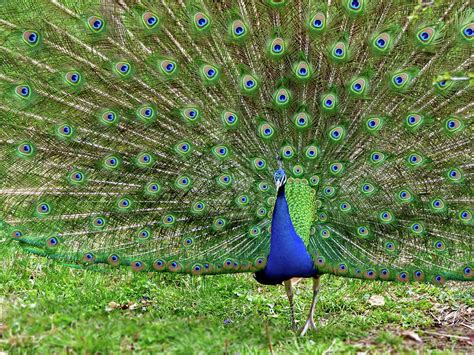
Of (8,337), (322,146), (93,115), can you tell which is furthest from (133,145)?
(8,337)

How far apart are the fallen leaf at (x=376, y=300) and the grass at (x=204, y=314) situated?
0.16ft

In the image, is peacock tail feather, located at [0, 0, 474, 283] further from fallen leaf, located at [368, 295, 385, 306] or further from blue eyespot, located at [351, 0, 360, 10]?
fallen leaf, located at [368, 295, 385, 306]

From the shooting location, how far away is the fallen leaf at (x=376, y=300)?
5980 mm

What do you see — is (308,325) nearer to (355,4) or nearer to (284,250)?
(284,250)

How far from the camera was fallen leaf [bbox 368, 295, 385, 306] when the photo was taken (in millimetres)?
5980

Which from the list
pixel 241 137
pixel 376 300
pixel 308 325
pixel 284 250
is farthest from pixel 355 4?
pixel 376 300

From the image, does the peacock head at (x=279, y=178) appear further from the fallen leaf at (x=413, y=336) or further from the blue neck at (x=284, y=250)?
the fallen leaf at (x=413, y=336)

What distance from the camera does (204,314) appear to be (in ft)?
17.5

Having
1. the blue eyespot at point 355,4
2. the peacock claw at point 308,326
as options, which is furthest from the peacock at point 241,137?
the peacock claw at point 308,326

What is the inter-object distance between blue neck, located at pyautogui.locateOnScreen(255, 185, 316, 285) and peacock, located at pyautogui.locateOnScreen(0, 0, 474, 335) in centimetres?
1

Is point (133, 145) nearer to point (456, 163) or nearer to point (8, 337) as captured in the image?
point (8, 337)

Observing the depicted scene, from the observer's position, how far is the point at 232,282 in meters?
6.37

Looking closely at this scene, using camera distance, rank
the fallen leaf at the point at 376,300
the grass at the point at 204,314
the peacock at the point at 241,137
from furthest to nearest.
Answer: the fallen leaf at the point at 376,300, the peacock at the point at 241,137, the grass at the point at 204,314

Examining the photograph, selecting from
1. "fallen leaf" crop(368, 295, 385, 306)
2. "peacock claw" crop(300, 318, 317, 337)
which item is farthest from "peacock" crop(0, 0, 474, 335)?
"fallen leaf" crop(368, 295, 385, 306)
